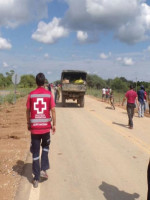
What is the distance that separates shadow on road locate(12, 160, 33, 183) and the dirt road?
0.02m

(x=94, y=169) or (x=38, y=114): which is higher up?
(x=38, y=114)

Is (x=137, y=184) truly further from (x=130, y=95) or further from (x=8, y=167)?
(x=130, y=95)

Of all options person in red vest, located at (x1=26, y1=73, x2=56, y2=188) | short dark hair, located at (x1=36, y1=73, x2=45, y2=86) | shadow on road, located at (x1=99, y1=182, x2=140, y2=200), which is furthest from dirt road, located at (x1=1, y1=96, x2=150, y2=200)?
short dark hair, located at (x1=36, y1=73, x2=45, y2=86)

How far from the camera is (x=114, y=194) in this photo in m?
4.59

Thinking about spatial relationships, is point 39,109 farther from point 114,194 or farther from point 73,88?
point 73,88

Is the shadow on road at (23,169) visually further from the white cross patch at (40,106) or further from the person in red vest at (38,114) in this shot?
the white cross patch at (40,106)

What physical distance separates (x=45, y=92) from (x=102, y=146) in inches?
147

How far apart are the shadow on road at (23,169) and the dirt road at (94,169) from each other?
21 mm

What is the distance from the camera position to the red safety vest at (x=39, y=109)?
476 cm

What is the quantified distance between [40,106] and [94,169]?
2.03m

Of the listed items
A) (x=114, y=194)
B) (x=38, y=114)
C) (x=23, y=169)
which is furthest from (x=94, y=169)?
(x=38, y=114)

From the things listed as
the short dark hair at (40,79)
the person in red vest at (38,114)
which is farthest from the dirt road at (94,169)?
the short dark hair at (40,79)

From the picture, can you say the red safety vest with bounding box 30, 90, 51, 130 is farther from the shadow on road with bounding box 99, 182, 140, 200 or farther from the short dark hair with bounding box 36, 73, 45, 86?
the shadow on road with bounding box 99, 182, 140, 200

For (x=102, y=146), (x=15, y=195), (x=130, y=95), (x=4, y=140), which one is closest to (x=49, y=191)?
(x=15, y=195)
